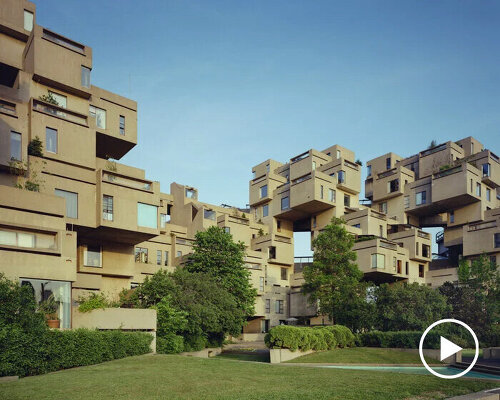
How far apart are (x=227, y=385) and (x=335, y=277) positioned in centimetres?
2641

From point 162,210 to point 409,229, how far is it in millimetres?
32236

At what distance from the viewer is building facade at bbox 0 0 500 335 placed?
2662cm

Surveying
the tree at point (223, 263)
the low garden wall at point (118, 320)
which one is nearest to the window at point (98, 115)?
the tree at point (223, 263)

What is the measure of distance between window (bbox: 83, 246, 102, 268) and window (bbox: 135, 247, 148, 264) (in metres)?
13.4

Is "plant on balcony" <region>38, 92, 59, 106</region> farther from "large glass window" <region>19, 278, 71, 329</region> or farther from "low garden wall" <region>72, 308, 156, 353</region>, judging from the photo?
"low garden wall" <region>72, 308, 156, 353</region>

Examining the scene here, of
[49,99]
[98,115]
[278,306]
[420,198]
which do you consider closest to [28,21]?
[49,99]

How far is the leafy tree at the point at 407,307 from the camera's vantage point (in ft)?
143

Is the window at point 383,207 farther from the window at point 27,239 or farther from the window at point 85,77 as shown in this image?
the window at point 27,239

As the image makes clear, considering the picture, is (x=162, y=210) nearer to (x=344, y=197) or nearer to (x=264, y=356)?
(x=344, y=197)

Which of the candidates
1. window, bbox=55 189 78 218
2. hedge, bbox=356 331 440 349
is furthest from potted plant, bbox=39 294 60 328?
hedge, bbox=356 331 440 349

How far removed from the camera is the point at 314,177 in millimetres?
63938

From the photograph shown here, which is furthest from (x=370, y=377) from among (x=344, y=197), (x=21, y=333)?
(x=344, y=197)

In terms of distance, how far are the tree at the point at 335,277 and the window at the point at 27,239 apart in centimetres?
2190

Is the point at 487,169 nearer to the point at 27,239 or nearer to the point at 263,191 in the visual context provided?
the point at 263,191
